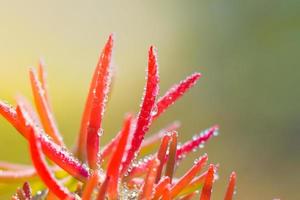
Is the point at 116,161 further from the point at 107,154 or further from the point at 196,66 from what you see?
the point at 196,66

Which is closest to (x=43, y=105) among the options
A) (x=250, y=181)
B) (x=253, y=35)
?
(x=250, y=181)

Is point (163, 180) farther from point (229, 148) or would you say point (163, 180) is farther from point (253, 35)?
point (253, 35)

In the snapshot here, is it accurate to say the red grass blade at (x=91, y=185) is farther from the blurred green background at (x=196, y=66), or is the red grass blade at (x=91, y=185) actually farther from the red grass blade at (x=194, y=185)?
the blurred green background at (x=196, y=66)

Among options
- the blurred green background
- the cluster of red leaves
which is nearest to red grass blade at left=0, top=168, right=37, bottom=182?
the cluster of red leaves

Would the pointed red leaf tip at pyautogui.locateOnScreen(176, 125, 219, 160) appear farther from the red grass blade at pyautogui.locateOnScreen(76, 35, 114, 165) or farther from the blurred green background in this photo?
the blurred green background

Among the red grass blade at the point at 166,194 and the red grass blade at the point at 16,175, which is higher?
the red grass blade at the point at 16,175

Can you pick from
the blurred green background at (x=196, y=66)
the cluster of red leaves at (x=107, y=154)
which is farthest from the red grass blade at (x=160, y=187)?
the blurred green background at (x=196, y=66)

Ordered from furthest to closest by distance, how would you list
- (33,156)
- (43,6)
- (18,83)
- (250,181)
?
(43,6) < (18,83) < (250,181) < (33,156)

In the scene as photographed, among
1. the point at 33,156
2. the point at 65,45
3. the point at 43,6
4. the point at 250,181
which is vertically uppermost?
the point at 43,6
